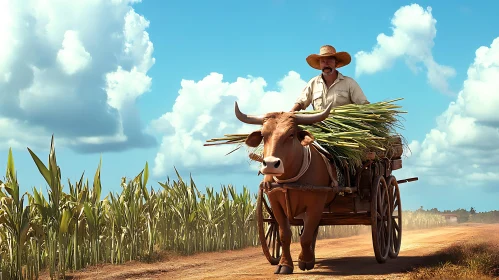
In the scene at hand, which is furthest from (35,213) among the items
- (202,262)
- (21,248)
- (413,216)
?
(413,216)

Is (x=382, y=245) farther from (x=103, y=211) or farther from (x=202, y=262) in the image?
(x=103, y=211)

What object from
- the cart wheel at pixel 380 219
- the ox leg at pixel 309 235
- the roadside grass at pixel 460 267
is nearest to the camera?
the roadside grass at pixel 460 267

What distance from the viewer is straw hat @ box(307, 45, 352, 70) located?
906cm

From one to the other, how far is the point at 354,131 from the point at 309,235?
57.5 inches

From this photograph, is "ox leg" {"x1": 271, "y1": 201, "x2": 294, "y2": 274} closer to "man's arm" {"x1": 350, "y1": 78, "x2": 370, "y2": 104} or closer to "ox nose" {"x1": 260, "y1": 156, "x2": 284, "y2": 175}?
"ox nose" {"x1": 260, "y1": 156, "x2": 284, "y2": 175}

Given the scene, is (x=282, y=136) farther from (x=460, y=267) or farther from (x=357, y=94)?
(x=460, y=267)

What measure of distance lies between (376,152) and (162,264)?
4421 millimetres

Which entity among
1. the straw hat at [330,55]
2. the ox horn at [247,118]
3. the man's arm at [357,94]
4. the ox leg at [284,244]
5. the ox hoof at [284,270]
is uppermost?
the straw hat at [330,55]

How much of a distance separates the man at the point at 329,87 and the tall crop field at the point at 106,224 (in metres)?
3.50

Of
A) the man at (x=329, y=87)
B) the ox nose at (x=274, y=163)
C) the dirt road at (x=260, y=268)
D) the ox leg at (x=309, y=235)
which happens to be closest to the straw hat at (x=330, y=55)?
the man at (x=329, y=87)

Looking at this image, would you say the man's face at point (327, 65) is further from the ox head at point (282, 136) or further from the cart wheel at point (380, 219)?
the ox head at point (282, 136)

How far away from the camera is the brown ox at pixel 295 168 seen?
6930 millimetres

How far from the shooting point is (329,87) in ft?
29.5

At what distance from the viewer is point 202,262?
1072cm
